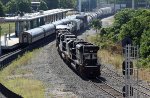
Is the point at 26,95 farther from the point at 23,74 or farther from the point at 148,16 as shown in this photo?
the point at 148,16

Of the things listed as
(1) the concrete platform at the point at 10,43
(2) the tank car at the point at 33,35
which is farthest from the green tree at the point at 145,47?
(1) the concrete platform at the point at 10,43

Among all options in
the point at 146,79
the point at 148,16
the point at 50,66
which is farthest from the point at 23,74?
the point at 148,16

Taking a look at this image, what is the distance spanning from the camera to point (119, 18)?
3157 inches

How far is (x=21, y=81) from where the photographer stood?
34719 millimetres

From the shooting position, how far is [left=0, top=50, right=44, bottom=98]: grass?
98.7 feet

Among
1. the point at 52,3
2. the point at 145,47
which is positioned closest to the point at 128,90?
the point at 145,47

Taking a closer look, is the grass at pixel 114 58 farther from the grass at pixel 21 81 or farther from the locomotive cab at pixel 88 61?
the grass at pixel 21 81

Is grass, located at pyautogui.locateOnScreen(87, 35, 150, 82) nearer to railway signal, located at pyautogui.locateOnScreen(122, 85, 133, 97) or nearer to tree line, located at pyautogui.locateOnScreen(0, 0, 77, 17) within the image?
railway signal, located at pyautogui.locateOnScreen(122, 85, 133, 97)

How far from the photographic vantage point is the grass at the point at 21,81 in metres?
30.1

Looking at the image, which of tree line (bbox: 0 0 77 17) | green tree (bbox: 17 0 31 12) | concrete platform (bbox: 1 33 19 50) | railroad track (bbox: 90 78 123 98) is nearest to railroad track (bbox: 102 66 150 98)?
railroad track (bbox: 90 78 123 98)

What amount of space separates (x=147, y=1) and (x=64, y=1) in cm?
4960

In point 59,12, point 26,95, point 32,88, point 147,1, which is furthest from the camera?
point 147,1

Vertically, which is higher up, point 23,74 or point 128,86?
point 128,86

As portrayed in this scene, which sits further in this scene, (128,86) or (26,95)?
(26,95)
